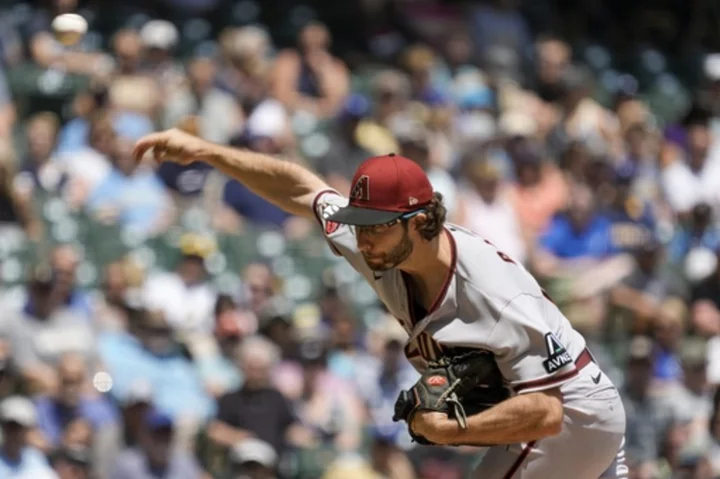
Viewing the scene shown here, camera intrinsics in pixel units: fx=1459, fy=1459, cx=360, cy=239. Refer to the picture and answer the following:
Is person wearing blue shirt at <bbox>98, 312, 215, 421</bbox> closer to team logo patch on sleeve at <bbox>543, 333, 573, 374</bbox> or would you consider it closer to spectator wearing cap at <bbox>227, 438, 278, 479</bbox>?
spectator wearing cap at <bbox>227, 438, 278, 479</bbox>

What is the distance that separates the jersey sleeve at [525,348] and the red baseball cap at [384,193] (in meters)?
0.52

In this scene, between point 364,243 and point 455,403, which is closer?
point 455,403

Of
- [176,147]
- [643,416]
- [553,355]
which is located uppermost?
[553,355]

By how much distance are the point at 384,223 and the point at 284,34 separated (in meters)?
9.38

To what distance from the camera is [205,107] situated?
12.1 metres

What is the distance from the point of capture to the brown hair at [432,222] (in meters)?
5.30

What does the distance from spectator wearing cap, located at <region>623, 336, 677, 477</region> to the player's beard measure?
497cm

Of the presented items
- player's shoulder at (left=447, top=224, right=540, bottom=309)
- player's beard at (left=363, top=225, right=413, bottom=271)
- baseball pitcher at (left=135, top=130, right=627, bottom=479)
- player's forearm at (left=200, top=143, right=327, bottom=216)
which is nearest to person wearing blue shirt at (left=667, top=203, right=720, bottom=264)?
player's forearm at (left=200, top=143, right=327, bottom=216)

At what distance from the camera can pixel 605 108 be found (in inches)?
588

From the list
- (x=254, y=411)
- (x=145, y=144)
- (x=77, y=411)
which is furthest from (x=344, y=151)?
(x=145, y=144)

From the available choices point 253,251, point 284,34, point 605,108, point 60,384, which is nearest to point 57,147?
point 253,251

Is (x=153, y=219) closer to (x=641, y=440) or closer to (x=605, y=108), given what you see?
(x=641, y=440)

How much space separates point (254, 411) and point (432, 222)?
4295 millimetres

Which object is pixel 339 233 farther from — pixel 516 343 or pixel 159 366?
pixel 159 366
